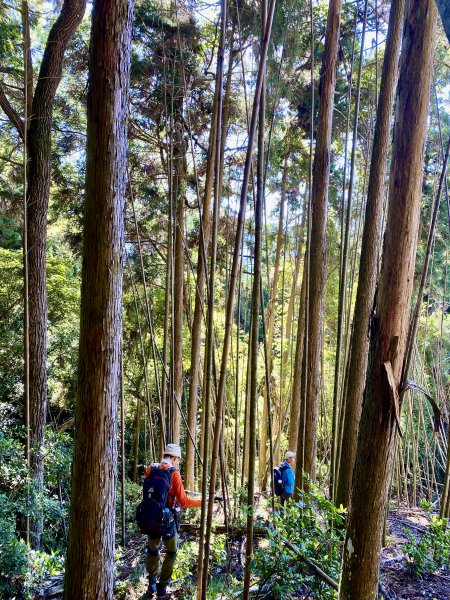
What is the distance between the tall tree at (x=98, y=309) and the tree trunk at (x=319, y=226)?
2.02 meters

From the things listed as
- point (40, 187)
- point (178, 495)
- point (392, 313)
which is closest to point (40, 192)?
point (40, 187)

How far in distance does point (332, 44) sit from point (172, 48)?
2.22m

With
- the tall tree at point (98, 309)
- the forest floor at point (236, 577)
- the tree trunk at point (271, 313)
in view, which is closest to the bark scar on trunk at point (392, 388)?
the tall tree at point (98, 309)

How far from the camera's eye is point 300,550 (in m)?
2.17

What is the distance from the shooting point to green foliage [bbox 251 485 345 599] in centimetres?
211

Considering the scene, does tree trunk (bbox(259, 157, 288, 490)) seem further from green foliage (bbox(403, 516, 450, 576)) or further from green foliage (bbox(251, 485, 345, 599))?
green foliage (bbox(251, 485, 345, 599))

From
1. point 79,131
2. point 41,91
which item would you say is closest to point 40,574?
point 41,91

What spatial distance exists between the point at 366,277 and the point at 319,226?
1.00m

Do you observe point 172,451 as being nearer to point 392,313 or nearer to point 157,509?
point 157,509

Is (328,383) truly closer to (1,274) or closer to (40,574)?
(1,274)

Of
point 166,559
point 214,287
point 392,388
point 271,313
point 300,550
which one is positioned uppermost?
point 214,287

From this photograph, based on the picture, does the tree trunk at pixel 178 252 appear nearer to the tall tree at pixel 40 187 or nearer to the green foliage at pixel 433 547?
the tall tree at pixel 40 187

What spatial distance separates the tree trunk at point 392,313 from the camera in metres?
1.24

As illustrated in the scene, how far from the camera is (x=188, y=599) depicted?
277 centimetres
